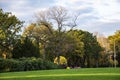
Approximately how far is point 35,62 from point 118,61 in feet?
174

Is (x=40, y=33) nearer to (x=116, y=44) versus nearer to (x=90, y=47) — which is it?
(x=90, y=47)

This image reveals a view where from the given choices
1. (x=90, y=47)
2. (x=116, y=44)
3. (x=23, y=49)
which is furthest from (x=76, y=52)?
(x=23, y=49)

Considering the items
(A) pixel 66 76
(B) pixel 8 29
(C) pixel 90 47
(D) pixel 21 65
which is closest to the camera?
(A) pixel 66 76

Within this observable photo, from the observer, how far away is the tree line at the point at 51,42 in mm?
62438

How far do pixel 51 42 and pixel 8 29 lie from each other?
552 inches

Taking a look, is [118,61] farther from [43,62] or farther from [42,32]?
[43,62]

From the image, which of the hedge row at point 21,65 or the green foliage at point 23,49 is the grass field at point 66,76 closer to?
the hedge row at point 21,65

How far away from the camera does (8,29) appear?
62156mm

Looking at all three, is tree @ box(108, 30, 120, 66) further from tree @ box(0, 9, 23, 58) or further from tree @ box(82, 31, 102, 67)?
tree @ box(0, 9, 23, 58)

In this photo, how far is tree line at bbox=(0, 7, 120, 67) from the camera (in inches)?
2458

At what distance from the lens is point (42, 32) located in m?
73.4

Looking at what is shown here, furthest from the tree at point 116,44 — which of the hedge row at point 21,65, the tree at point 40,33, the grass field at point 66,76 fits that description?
the grass field at point 66,76

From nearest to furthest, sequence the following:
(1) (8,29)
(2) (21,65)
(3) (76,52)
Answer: (2) (21,65) → (1) (8,29) → (3) (76,52)

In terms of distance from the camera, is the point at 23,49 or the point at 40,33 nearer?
the point at 23,49
